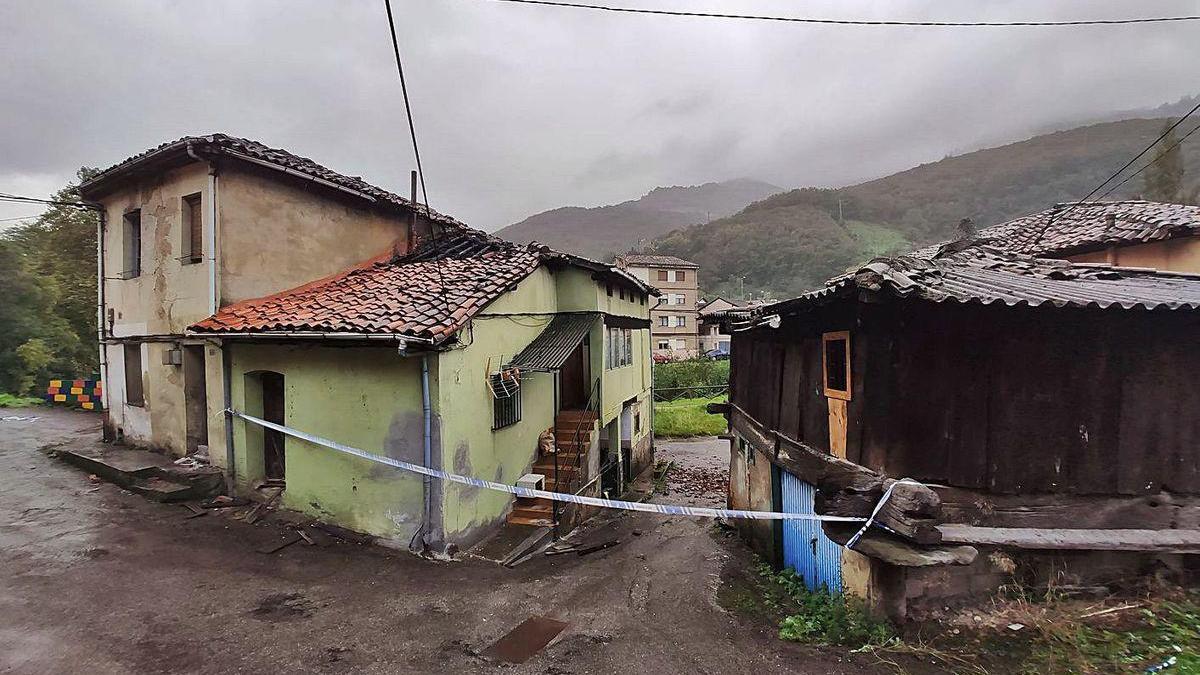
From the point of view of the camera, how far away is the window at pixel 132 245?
41.5 feet

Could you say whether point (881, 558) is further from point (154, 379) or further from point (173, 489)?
point (154, 379)

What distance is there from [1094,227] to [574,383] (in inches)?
553

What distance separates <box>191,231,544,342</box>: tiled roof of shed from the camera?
328 inches

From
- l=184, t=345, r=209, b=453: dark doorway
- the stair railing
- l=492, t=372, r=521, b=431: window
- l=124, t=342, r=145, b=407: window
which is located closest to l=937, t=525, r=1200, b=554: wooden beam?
l=492, t=372, r=521, b=431: window

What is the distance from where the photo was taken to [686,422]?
98.3 feet

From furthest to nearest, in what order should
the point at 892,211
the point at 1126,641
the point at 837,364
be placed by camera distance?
the point at 892,211 → the point at 837,364 → the point at 1126,641

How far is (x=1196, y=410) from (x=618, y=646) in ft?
22.2

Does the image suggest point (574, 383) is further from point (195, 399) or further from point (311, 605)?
point (311, 605)

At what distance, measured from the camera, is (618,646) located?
19.8 ft

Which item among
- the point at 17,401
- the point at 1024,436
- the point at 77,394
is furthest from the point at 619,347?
the point at 17,401

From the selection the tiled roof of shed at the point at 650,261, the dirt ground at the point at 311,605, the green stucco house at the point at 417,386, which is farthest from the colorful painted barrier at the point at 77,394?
the tiled roof of shed at the point at 650,261

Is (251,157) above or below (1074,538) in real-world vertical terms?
above

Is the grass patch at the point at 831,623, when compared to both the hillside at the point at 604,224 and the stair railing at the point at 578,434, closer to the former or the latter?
the stair railing at the point at 578,434

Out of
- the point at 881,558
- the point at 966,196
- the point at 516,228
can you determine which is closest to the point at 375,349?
the point at 881,558
